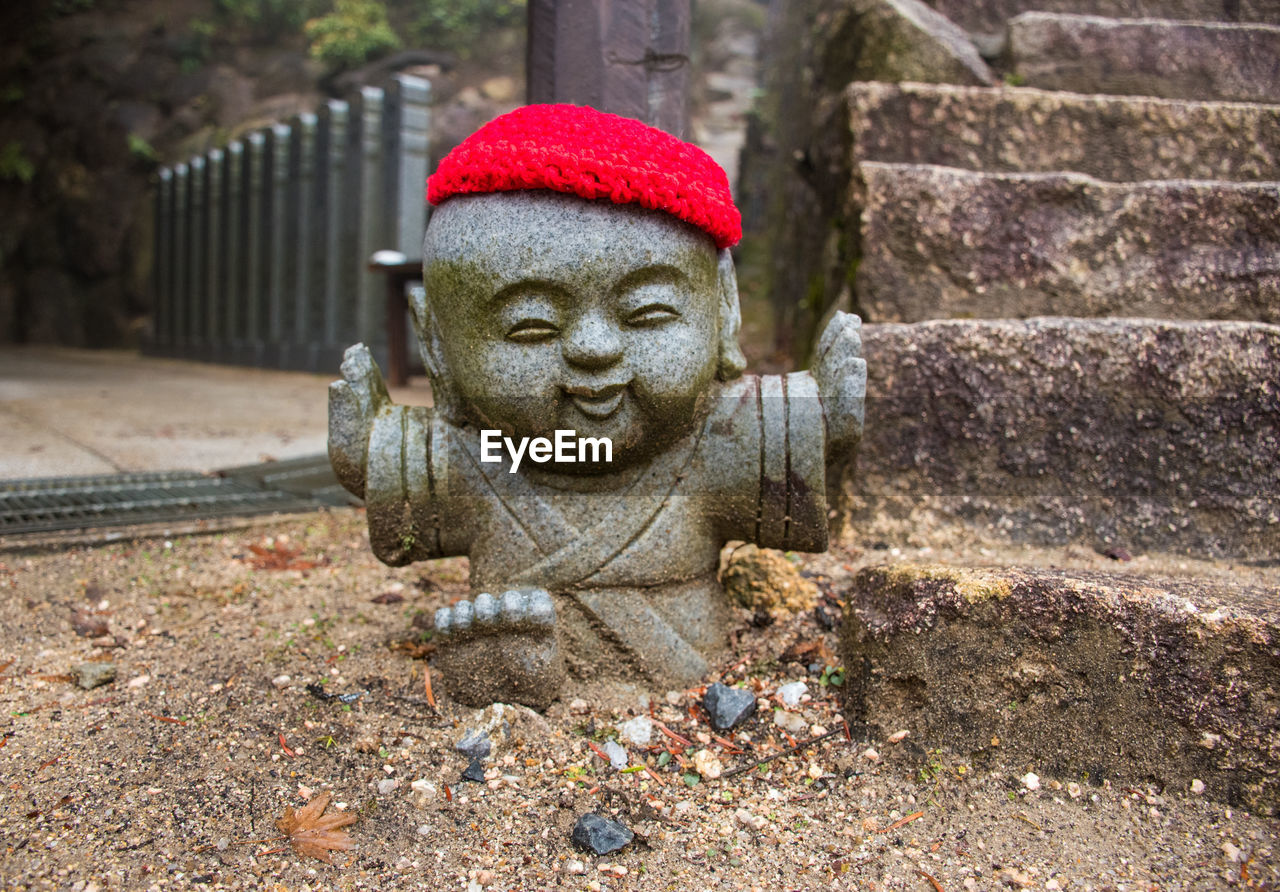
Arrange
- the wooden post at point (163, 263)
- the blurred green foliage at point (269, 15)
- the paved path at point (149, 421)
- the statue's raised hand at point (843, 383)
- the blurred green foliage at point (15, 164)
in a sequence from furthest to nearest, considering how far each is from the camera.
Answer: the blurred green foliage at point (269, 15), the blurred green foliage at point (15, 164), the wooden post at point (163, 263), the paved path at point (149, 421), the statue's raised hand at point (843, 383)

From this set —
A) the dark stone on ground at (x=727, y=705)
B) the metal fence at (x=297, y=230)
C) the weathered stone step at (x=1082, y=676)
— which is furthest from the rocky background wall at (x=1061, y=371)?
the metal fence at (x=297, y=230)

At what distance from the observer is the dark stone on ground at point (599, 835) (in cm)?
145

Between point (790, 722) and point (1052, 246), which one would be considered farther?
point (1052, 246)

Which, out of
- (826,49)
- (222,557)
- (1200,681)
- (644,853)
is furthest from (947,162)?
(222,557)

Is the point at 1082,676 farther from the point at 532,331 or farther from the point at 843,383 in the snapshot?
the point at 532,331

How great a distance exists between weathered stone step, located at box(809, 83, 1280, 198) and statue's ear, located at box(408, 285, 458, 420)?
1.61 meters

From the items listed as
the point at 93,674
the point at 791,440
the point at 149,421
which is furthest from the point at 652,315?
the point at 149,421

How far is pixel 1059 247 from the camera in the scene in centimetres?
257

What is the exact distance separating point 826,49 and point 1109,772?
10.3ft

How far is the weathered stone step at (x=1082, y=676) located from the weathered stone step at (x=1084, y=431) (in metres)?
0.49

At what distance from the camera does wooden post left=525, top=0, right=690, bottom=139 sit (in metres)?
2.49

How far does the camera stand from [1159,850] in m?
1.46

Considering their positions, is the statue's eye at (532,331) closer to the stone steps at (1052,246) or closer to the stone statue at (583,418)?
the stone statue at (583,418)

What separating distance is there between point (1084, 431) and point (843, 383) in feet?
2.68
